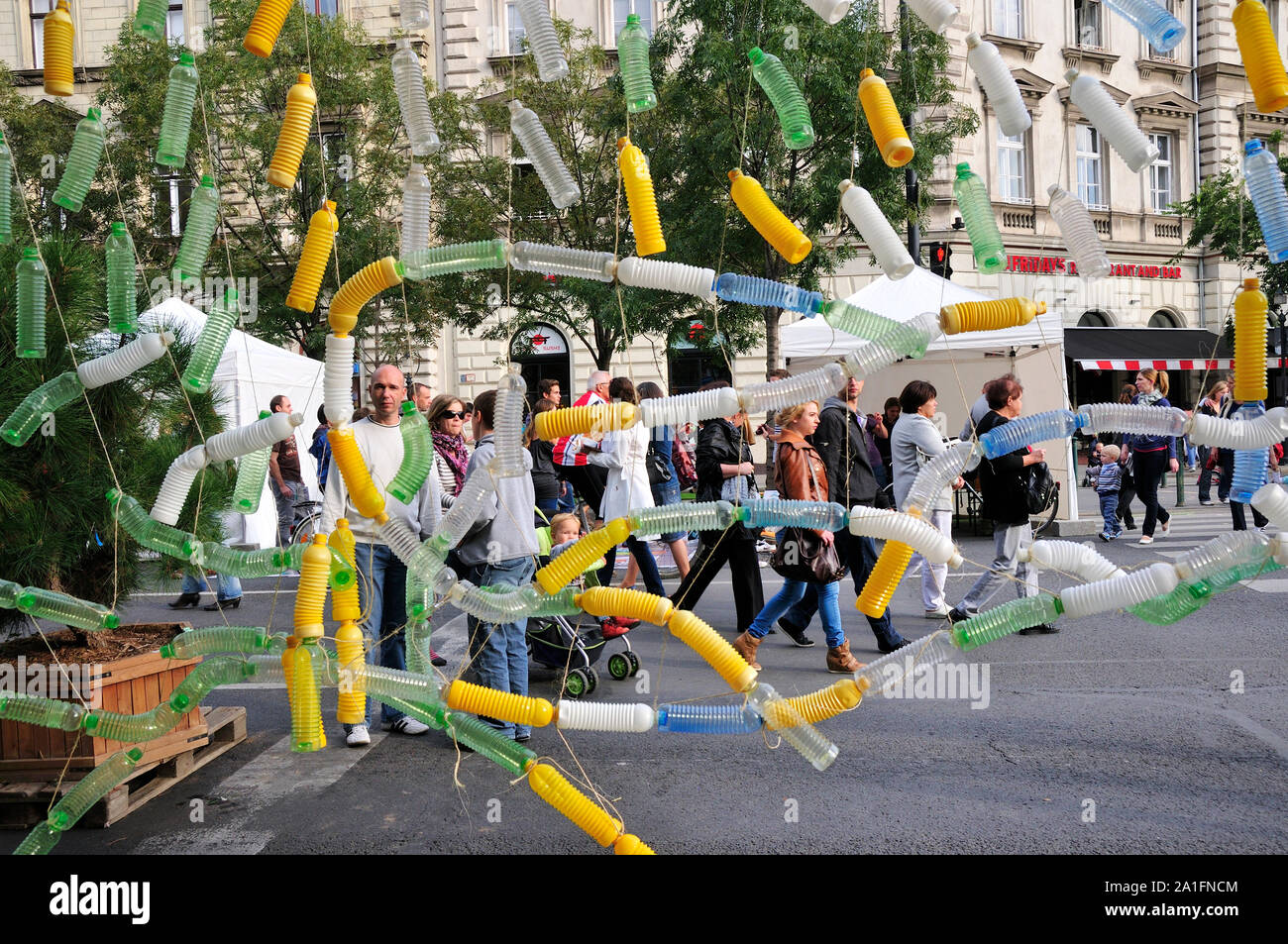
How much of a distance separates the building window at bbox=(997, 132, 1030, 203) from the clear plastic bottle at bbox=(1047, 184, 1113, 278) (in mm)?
23165

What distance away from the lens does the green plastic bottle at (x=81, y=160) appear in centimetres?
329

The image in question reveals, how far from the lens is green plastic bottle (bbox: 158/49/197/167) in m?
3.15

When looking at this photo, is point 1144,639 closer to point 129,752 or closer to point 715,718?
point 715,718

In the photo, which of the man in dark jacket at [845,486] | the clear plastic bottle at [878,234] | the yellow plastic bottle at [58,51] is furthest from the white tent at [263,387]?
the clear plastic bottle at [878,234]

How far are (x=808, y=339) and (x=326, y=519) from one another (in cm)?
849

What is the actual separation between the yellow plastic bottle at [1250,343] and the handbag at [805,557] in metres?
3.71

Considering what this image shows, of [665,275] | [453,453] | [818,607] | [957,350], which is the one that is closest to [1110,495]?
[957,350]

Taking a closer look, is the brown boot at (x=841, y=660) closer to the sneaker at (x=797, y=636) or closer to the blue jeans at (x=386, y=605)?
the sneaker at (x=797, y=636)

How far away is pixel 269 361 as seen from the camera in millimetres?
Answer: 12695

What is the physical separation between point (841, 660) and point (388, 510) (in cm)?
316

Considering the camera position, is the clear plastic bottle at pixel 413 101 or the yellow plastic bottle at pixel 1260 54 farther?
the clear plastic bottle at pixel 413 101

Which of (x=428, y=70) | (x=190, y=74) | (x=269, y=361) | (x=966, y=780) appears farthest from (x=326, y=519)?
(x=428, y=70)

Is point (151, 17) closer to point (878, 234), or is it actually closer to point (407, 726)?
point (878, 234)
